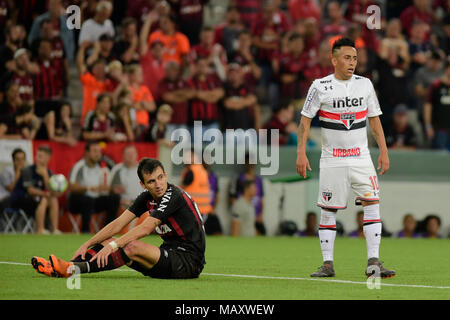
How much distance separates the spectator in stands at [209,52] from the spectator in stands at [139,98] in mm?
1713

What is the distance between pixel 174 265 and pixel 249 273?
4.90 feet

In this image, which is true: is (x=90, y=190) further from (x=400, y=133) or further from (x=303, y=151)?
(x=303, y=151)

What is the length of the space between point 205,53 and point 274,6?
2440 millimetres

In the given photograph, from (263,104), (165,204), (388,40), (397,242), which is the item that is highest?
(388,40)

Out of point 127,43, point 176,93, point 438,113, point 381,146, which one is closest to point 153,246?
point 381,146

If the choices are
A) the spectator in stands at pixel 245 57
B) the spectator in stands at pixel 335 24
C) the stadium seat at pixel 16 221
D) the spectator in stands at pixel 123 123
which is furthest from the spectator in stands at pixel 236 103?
the stadium seat at pixel 16 221

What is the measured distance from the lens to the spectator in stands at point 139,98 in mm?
18359

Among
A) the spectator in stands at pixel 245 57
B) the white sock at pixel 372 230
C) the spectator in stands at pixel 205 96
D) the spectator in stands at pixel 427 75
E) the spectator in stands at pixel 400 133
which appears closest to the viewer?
the white sock at pixel 372 230

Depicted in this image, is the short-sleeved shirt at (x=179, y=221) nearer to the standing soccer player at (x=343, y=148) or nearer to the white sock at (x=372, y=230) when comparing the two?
the standing soccer player at (x=343, y=148)

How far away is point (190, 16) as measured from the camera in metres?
20.9
